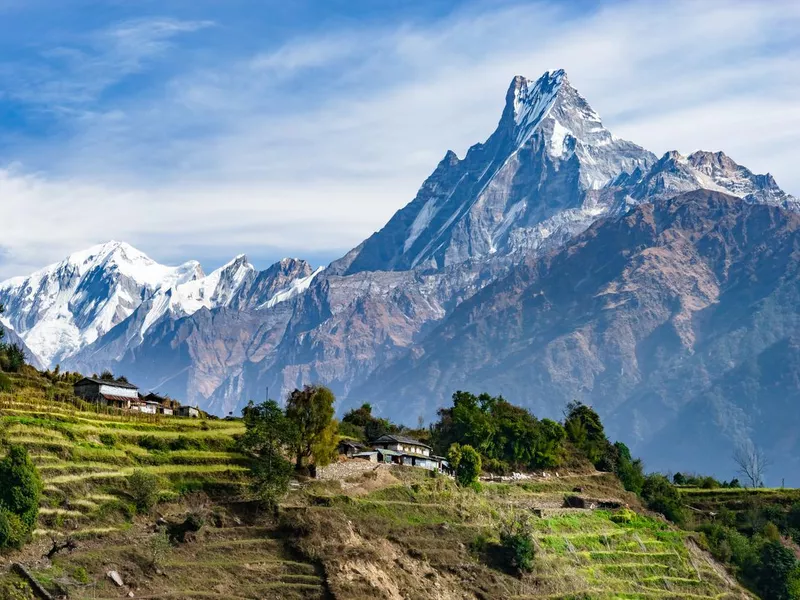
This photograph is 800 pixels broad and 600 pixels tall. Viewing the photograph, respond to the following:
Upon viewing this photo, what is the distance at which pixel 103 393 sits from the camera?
421 feet

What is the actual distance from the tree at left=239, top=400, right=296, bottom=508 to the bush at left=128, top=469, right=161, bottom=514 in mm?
8396

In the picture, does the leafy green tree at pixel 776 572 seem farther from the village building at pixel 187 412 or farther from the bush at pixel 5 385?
the bush at pixel 5 385

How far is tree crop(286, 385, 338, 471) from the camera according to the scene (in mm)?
112500

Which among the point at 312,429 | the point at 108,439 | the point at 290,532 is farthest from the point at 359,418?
the point at 290,532

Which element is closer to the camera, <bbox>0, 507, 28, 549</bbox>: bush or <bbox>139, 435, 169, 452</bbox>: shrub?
<bbox>0, 507, 28, 549</bbox>: bush

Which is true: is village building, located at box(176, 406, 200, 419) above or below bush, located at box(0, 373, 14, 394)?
above

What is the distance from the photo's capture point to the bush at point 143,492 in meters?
95.8

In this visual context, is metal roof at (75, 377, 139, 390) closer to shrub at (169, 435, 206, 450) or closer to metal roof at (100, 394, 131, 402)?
metal roof at (100, 394, 131, 402)

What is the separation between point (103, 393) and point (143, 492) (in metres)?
34.5

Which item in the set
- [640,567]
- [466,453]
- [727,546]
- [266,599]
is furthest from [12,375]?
[727,546]

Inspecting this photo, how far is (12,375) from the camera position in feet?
424

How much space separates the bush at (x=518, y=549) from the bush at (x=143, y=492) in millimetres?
30374

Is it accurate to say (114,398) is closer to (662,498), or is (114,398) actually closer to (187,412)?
(187,412)

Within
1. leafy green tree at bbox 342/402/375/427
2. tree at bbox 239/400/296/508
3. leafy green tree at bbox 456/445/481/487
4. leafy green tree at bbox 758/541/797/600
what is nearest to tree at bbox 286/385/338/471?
tree at bbox 239/400/296/508
